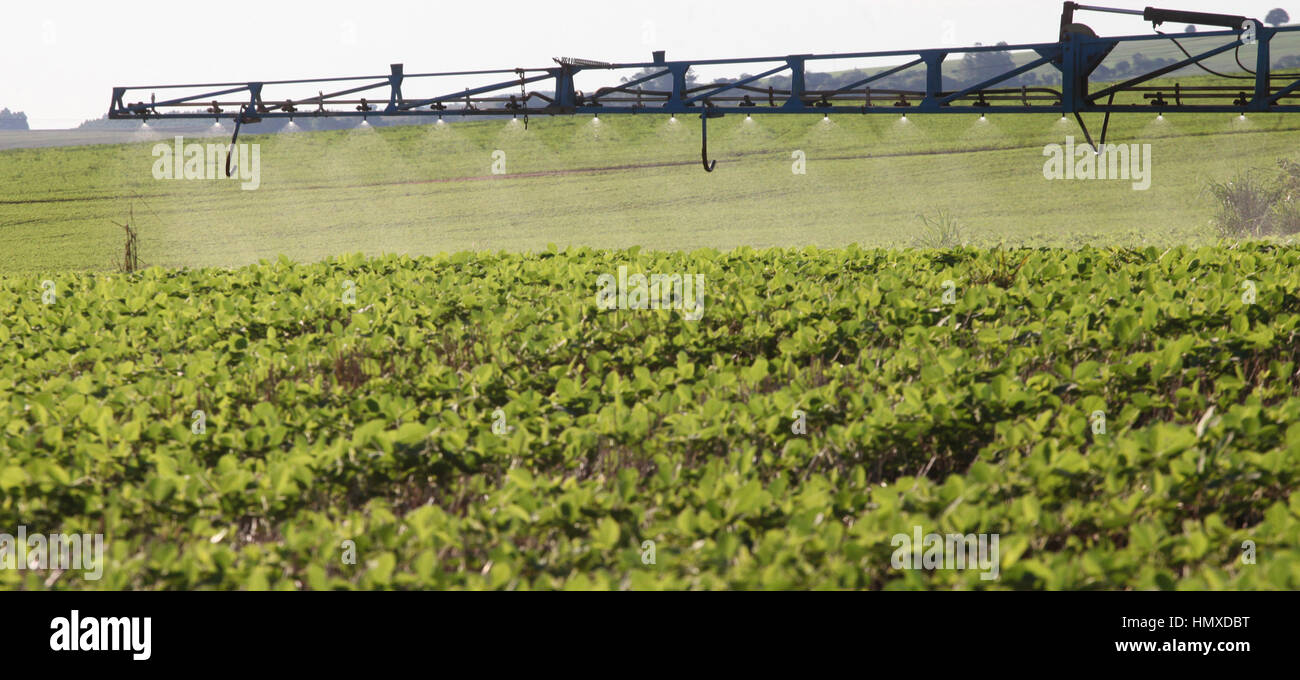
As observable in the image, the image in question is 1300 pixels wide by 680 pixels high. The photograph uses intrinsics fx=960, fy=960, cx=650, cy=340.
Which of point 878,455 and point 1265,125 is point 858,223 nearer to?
point 1265,125

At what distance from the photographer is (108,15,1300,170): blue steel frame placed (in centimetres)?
1120

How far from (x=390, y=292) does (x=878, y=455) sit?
6089 mm

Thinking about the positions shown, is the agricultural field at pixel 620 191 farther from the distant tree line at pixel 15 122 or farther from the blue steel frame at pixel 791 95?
the distant tree line at pixel 15 122

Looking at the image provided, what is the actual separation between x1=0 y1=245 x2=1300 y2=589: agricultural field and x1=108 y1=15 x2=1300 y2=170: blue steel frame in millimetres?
3115

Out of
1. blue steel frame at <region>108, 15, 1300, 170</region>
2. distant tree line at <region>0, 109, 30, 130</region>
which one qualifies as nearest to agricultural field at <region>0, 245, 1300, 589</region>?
blue steel frame at <region>108, 15, 1300, 170</region>

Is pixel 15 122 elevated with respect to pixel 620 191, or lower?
elevated

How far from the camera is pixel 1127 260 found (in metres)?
10.1

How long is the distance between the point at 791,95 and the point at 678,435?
8.39m

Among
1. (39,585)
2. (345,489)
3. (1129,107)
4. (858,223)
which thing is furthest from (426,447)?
(858,223)

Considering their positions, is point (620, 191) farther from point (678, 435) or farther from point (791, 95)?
point (678, 435)

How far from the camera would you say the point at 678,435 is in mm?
5043

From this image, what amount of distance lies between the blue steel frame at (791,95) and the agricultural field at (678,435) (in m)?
3.12

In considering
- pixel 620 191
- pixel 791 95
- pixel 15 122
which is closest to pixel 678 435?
pixel 791 95

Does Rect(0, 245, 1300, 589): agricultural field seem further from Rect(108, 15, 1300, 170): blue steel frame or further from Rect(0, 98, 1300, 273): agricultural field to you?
Rect(0, 98, 1300, 273): agricultural field
